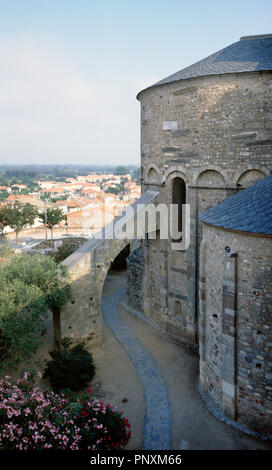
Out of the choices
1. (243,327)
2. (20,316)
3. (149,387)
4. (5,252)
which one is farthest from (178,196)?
(5,252)

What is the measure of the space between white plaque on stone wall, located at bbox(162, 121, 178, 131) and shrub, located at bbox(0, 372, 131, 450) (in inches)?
358

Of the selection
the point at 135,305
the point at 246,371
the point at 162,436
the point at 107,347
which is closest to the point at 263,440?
the point at 246,371

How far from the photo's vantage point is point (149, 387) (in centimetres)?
1105

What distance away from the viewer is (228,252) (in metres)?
8.57

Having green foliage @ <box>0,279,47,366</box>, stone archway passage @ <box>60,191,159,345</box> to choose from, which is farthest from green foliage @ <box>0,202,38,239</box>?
green foliage @ <box>0,279,47,366</box>

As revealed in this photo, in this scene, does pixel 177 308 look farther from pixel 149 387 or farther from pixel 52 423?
pixel 52 423

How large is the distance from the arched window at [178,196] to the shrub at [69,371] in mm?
5478

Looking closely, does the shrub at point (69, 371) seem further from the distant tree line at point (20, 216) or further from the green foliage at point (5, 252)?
the distant tree line at point (20, 216)

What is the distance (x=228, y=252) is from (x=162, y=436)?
190 inches

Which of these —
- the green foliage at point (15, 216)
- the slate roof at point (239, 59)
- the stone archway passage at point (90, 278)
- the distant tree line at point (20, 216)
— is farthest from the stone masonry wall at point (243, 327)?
the green foliage at point (15, 216)

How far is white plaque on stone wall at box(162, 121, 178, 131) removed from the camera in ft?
41.2

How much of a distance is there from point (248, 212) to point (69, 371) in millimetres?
6921

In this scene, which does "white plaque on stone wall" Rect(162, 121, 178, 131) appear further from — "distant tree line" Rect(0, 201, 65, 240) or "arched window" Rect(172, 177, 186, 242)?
"distant tree line" Rect(0, 201, 65, 240)
